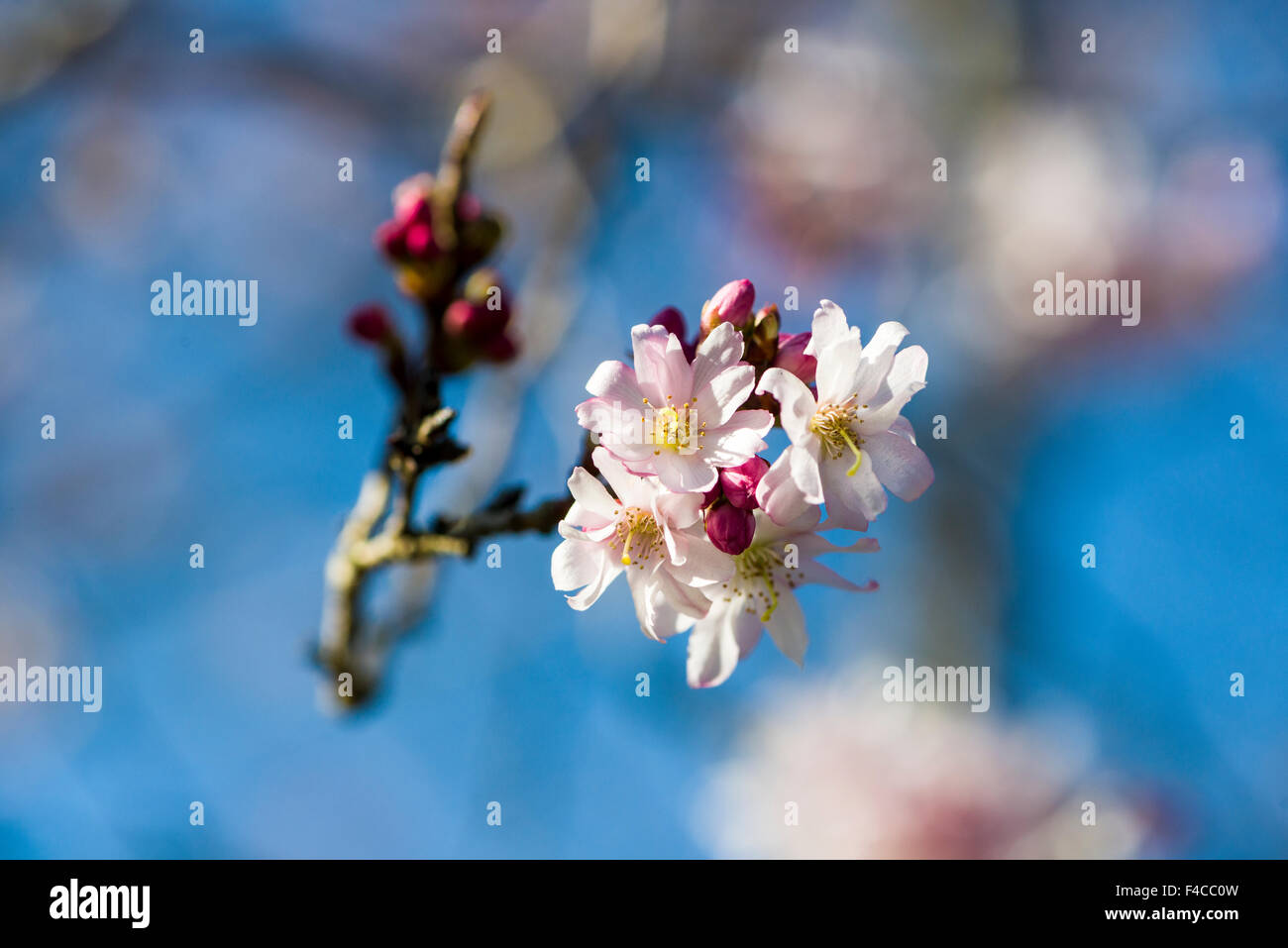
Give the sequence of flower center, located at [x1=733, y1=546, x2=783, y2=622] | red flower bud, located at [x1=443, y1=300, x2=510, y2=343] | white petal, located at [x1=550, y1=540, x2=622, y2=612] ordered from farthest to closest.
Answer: red flower bud, located at [x1=443, y1=300, x2=510, y2=343] < flower center, located at [x1=733, y1=546, x2=783, y2=622] < white petal, located at [x1=550, y1=540, x2=622, y2=612]

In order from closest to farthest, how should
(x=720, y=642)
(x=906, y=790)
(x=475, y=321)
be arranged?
(x=720, y=642) < (x=475, y=321) < (x=906, y=790)

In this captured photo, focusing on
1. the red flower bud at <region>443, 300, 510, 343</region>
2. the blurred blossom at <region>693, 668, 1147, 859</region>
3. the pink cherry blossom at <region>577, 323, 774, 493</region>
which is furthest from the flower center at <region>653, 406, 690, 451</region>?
the blurred blossom at <region>693, 668, 1147, 859</region>

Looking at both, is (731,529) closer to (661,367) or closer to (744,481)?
(744,481)

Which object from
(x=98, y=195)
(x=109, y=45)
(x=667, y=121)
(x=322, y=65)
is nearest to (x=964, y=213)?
(x=667, y=121)

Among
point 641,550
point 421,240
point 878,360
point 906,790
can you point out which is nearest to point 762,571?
point 641,550

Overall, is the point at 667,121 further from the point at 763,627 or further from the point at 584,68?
the point at 763,627

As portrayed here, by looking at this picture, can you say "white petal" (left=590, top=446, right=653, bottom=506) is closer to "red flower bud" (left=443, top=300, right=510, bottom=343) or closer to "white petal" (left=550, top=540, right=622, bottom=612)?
"white petal" (left=550, top=540, right=622, bottom=612)
